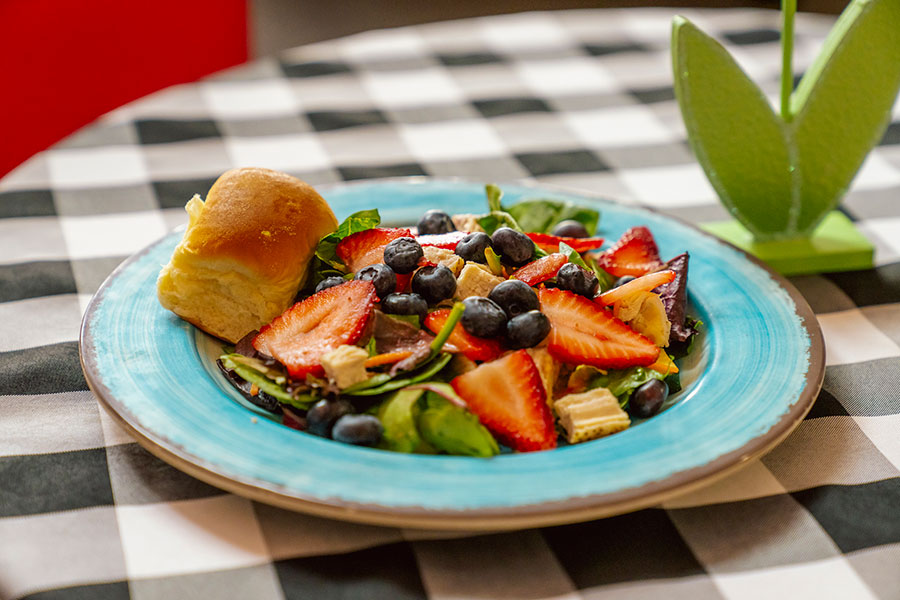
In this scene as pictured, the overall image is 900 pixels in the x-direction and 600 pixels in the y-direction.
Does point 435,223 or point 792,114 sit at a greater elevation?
point 792,114

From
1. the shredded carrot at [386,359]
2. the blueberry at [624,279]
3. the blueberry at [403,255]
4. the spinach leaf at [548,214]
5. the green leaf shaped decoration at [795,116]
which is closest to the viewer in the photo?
the shredded carrot at [386,359]

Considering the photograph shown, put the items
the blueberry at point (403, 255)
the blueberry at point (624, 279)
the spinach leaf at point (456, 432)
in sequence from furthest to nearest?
1. the blueberry at point (624, 279)
2. the blueberry at point (403, 255)
3. the spinach leaf at point (456, 432)

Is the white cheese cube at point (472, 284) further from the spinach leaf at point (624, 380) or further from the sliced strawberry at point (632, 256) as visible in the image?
the sliced strawberry at point (632, 256)

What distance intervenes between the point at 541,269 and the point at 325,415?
1.61 feet

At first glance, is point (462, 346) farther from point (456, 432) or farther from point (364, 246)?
point (364, 246)

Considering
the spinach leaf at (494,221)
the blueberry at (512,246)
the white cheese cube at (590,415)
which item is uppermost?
the blueberry at (512,246)

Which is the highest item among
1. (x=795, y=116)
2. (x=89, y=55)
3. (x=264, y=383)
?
(x=795, y=116)

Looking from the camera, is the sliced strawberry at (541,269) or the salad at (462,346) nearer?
the salad at (462,346)

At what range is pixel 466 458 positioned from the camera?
4.00 ft

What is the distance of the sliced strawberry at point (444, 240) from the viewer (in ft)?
5.42

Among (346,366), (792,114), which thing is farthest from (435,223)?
(792,114)

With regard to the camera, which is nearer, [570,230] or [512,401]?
[512,401]

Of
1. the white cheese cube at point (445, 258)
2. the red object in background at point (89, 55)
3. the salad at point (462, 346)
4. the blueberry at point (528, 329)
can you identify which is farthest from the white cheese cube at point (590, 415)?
the red object in background at point (89, 55)

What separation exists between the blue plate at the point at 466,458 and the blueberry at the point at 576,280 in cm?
23
